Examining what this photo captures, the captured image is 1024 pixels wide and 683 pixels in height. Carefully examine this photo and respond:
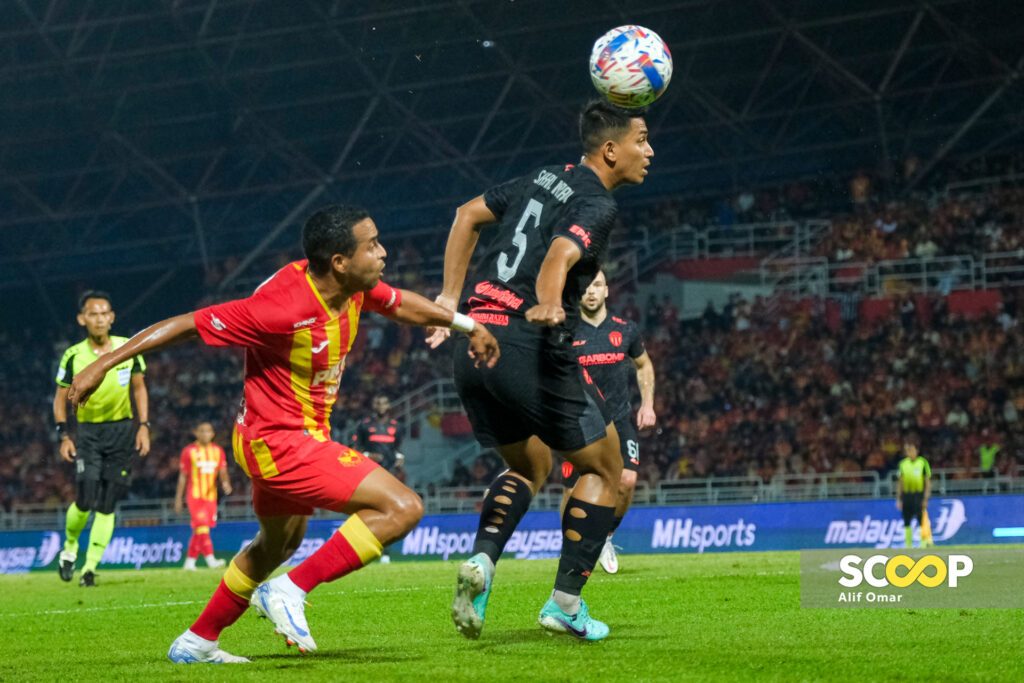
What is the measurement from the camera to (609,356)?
36.6 ft

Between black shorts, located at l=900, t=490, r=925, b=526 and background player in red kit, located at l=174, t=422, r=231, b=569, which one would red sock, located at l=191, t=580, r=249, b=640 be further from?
black shorts, located at l=900, t=490, r=925, b=526

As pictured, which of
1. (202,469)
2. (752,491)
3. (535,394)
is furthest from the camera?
(752,491)

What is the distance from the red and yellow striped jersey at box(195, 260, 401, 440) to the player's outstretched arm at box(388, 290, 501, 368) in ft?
0.21

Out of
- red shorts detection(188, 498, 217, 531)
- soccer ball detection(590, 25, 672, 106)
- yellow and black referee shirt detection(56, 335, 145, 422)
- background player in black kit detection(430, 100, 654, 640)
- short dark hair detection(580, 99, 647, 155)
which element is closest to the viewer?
background player in black kit detection(430, 100, 654, 640)

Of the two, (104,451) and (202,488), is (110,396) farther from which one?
(202,488)

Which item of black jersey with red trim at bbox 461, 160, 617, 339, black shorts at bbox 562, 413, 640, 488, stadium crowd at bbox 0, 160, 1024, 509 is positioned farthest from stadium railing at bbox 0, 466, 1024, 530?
black jersey with red trim at bbox 461, 160, 617, 339

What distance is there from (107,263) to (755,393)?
20.4 metres

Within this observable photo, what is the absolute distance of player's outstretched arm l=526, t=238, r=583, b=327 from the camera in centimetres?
532

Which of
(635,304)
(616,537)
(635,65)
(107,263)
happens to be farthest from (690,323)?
(635,65)

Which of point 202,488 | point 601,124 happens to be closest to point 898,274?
point 202,488

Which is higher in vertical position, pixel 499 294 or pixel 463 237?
pixel 463 237

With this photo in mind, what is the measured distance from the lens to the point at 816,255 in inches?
1177

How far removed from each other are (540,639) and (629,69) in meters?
2.99

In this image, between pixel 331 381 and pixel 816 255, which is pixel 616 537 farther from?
pixel 331 381
